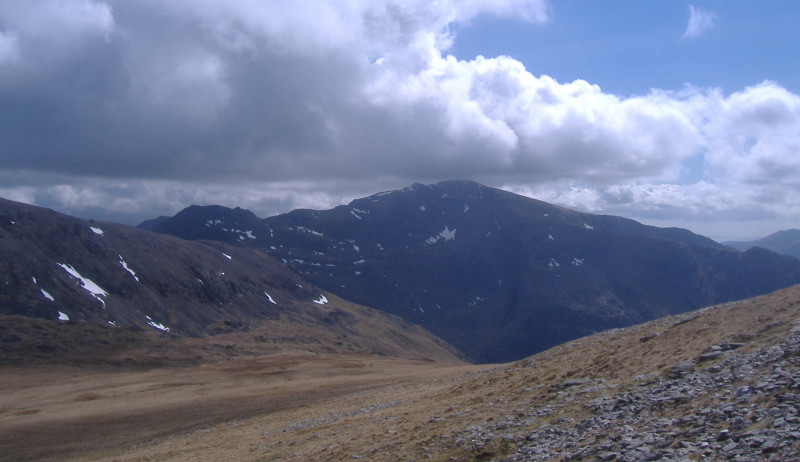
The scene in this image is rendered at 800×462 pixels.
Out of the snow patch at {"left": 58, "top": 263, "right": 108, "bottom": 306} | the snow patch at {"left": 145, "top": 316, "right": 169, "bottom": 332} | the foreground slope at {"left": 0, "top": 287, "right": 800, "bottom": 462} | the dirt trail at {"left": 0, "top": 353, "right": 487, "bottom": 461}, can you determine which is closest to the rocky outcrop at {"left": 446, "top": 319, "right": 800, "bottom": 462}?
the foreground slope at {"left": 0, "top": 287, "right": 800, "bottom": 462}

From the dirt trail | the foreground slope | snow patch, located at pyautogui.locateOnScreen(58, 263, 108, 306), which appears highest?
snow patch, located at pyautogui.locateOnScreen(58, 263, 108, 306)

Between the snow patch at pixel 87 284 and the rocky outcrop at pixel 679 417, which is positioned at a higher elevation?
the snow patch at pixel 87 284

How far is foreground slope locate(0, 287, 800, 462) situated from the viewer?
55.0 ft

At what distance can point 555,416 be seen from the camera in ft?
70.7

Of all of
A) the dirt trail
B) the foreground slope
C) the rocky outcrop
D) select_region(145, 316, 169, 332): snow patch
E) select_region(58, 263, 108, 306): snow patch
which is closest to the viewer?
the rocky outcrop

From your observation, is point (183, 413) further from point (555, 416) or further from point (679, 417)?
point (679, 417)

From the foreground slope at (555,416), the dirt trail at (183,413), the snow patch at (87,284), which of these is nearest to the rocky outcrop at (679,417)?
the foreground slope at (555,416)

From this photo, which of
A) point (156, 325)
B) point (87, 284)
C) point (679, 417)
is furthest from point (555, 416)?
point (87, 284)

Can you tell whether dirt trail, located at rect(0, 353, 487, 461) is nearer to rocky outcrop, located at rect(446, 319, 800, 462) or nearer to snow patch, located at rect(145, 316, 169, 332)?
rocky outcrop, located at rect(446, 319, 800, 462)

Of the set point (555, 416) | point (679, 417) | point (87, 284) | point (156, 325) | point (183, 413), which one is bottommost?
point (183, 413)

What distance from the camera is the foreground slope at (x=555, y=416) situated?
16766mm

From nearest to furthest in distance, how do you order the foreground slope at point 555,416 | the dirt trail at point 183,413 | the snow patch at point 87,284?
the foreground slope at point 555,416, the dirt trail at point 183,413, the snow patch at point 87,284

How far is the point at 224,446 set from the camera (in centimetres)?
3312

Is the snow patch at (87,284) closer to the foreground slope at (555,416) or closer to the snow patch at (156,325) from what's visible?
the snow patch at (156,325)
